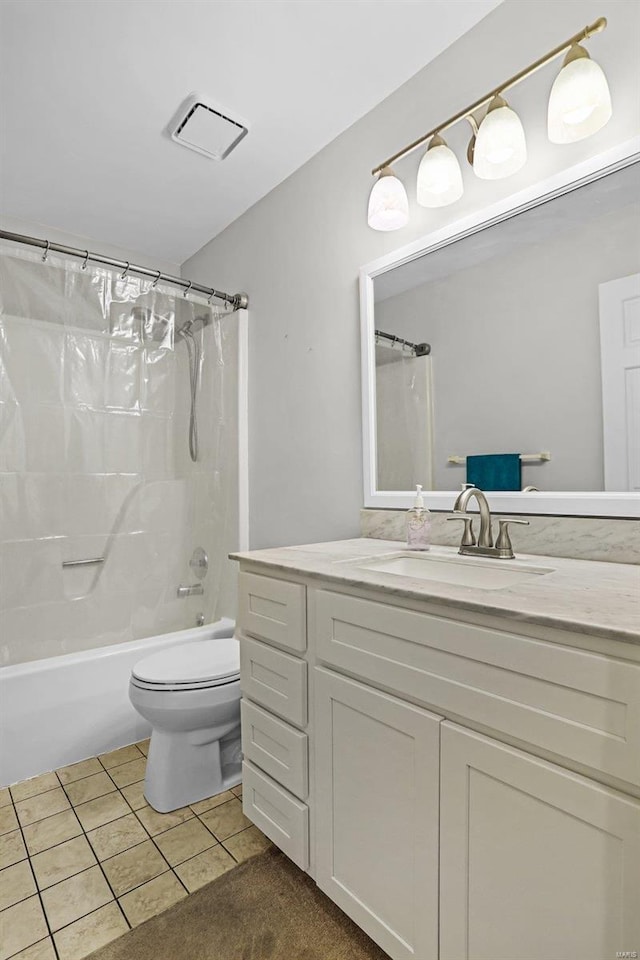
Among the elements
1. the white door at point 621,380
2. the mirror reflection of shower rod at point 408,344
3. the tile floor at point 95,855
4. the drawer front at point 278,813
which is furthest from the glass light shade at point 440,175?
the tile floor at point 95,855

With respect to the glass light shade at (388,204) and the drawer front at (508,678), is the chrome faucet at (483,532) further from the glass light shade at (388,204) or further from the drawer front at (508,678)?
the glass light shade at (388,204)

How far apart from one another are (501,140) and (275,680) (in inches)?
59.9

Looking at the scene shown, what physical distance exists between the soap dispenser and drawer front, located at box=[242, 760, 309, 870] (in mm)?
738

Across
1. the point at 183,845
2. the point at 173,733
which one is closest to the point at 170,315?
the point at 173,733

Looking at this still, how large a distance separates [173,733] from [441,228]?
1826mm

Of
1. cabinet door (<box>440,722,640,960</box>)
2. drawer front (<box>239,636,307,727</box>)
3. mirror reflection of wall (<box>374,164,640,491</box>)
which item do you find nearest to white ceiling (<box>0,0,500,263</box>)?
mirror reflection of wall (<box>374,164,640,491</box>)

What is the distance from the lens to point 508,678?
31.6 inches

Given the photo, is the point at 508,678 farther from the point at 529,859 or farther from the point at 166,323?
the point at 166,323

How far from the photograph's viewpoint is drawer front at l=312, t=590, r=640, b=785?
27.0 inches

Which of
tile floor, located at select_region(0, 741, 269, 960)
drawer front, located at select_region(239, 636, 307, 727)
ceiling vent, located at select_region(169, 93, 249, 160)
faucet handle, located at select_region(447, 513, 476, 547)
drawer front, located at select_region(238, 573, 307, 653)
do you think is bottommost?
tile floor, located at select_region(0, 741, 269, 960)

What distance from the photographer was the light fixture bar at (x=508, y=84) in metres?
1.14

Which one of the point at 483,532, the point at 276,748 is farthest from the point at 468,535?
the point at 276,748

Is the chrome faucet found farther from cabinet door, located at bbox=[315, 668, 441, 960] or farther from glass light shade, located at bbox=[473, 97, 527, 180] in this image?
glass light shade, located at bbox=[473, 97, 527, 180]

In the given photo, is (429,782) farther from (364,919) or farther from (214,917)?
(214,917)
